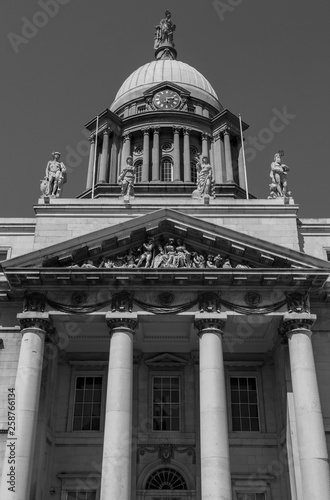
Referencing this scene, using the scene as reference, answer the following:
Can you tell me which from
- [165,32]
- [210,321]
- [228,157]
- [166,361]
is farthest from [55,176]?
[165,32]

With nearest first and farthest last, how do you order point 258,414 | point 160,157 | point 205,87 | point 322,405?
1. point 322,405
2. point 258,414
3. point 160,157
4. point 205,87

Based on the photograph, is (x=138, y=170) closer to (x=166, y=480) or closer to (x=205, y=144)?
(x=205, y=144)

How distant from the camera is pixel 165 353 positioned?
92.8 feet

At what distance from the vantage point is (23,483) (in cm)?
2166

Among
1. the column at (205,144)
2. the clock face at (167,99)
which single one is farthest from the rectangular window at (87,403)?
the clock face at (167,99)

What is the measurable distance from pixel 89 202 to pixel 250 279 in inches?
388

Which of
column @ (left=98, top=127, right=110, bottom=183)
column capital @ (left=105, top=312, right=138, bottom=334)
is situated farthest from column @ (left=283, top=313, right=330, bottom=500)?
column @ (left=98, top=127, right=110, bottom=183)

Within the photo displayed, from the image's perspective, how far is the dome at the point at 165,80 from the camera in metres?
55.5

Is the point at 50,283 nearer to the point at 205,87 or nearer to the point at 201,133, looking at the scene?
the point at 201,133

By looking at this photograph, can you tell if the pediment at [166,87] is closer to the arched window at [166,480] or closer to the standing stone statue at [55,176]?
the standing stone statue at [55,176]

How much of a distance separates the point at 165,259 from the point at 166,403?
6.96 m

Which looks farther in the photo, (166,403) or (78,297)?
(166,403)

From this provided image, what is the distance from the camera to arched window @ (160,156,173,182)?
4878 centimetres

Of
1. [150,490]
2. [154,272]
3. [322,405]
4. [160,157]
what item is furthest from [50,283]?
[160,157]
